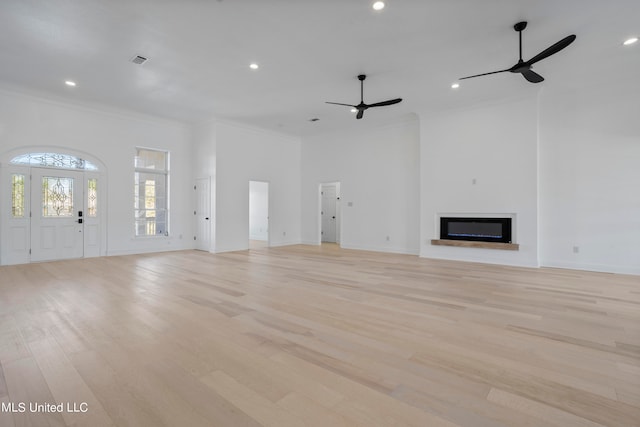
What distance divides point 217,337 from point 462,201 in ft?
19.8

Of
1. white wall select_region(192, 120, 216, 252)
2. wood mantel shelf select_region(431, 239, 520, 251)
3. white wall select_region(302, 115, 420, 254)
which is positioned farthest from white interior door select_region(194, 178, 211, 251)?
wood mantel shelf select_region(431, 239, 520, 251)

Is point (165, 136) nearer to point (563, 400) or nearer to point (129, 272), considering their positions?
point (129, 272)

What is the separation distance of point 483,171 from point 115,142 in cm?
849

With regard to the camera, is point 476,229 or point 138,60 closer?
point 138,60

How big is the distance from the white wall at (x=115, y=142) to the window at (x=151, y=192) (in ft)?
0.63

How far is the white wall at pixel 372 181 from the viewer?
26.0ft

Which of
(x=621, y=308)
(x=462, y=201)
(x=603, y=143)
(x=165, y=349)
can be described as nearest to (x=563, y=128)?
(x=603, y=143)

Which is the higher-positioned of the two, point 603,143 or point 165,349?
point 603,143

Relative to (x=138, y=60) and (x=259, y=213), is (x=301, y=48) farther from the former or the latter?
(x=259, y=213)

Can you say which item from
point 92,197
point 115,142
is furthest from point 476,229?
point 92,197

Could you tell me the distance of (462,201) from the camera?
6.87 m

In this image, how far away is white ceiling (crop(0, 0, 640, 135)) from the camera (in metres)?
3.54

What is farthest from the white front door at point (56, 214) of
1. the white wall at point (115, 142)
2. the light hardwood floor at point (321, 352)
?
the light hardwood floor at point (321, 352)

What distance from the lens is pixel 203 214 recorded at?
8.30 meters
